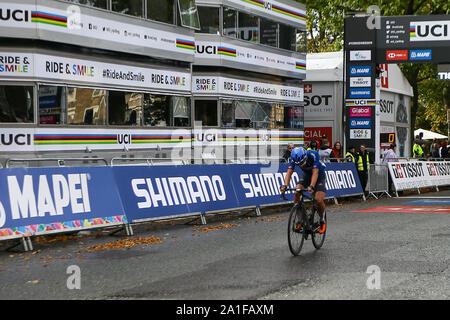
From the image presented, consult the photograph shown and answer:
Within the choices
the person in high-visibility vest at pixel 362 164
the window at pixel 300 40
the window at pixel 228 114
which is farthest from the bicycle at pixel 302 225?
the window at pixel 300 40

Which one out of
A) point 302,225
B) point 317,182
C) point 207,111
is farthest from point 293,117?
point 302,225

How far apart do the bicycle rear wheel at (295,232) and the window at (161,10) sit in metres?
9.82

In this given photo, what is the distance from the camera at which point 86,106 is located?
1639 cm

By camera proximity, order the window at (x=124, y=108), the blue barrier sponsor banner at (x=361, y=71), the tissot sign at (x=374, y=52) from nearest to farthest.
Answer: the window at (x=124, y=108) → the tissot sign at (x=374, y=52) → the blue barrier sponsor banner at (x=361, y=71)

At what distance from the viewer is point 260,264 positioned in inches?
372

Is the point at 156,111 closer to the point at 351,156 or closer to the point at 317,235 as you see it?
the point at 351,156

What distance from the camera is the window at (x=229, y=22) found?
22.5 m

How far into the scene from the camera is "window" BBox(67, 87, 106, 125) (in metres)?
16.0

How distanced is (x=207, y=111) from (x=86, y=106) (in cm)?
634

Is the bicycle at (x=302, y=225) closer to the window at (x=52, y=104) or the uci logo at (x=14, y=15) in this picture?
the window at (x=52, y=104)

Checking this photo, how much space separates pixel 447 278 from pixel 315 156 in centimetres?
346

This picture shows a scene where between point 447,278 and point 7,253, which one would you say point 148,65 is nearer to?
point 7,253

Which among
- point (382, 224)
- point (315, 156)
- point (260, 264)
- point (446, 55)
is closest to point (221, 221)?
point (382, 224)

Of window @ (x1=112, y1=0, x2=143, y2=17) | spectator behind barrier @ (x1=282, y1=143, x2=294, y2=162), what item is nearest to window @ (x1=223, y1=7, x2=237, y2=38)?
spectator behind barrier @ (x1=282, y1=143, x2=294, y2=162)
